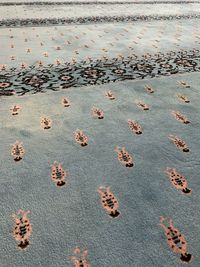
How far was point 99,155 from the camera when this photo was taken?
1984 mm

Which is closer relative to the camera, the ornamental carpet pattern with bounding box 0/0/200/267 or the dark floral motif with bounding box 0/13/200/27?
the ornamental carpet pattern with bounding box 0/0/200/267

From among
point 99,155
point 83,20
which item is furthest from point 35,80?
point 83,20

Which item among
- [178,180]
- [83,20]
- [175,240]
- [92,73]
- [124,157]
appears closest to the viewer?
[175,240]

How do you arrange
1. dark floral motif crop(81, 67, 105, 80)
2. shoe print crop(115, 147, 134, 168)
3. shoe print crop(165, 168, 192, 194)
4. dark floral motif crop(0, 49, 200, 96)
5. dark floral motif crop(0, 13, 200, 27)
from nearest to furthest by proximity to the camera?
shoe print crop(165, 168, 192, 194) → shoe print crop(115, 147, 134, 168) → dark floral motif crop(0, 49, 200, 96) → dark floral motif crop(81, 67, 105, 80) → dark floral motif crop(0, 13, 200, 27)

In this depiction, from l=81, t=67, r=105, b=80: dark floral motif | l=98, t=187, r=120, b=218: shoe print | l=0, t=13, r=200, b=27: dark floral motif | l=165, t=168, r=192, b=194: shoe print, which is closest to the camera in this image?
l=98, t=187, r=120, b=218: shoe print

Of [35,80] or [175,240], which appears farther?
[35,80]

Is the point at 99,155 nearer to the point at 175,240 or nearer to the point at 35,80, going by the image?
the point at 175,240

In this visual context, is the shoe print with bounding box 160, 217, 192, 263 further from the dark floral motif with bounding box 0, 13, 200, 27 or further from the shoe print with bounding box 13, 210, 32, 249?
the dark floral motif with bounding box 0, 13, 200, 27

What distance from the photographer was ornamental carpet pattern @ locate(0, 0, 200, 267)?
4.48ft

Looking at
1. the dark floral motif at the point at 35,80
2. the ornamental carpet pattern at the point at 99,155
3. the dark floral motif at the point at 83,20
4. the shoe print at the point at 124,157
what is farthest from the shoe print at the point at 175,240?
the dark floral motif at the point at 83,20

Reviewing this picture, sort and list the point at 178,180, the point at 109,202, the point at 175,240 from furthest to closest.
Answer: the point at 178,180, the point at 109,202, the point at 175,240

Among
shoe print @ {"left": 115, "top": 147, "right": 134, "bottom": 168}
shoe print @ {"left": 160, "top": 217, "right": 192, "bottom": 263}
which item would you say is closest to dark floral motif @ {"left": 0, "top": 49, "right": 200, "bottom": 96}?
shoe print @ {"left": 115, "top": 147, "right": 134, "bottom": 168}

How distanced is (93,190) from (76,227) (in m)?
0.28

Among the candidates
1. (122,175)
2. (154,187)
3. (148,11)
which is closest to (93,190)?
(122,175)
